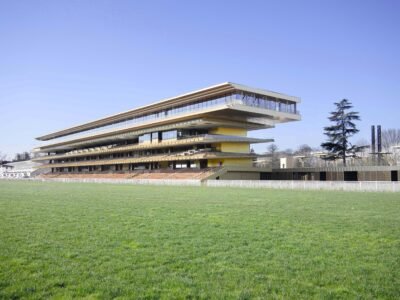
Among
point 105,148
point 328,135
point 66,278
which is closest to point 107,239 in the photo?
point 66,278

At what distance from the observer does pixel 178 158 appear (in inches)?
2415

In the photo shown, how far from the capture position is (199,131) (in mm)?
63188

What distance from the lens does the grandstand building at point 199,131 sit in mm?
54406

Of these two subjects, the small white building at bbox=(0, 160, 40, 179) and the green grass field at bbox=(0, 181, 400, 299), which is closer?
the green grass field at bbox=(0, 181, 400, 299)

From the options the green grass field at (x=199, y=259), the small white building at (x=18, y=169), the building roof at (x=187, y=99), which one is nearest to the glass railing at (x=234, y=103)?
the building roof at (x=187, y=99)

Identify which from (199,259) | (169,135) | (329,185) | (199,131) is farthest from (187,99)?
(199,259)

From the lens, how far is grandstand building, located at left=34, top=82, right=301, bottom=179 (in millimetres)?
54406

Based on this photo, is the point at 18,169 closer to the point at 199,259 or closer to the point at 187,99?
the point at 187,99

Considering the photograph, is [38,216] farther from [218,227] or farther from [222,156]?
[222,156]

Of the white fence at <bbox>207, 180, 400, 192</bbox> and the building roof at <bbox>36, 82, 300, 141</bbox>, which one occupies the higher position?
the building roof at <bbox>36, 82, 300, 141</bbox>

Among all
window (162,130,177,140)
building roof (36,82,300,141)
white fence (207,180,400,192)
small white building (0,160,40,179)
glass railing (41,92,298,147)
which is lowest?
white fence (207,180,400,192)

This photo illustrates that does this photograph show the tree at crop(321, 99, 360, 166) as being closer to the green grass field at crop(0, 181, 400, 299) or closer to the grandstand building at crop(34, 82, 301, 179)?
the grandstand building at crop(34, 82, 301, 179)

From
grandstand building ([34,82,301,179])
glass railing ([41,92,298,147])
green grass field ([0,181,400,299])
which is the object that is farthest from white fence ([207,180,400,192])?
green grass field ([0,181,400,299])

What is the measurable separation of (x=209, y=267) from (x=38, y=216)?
9.32m
